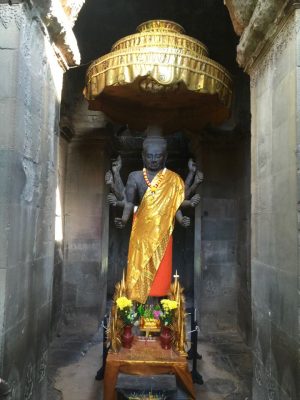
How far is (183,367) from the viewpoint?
4.42 metres

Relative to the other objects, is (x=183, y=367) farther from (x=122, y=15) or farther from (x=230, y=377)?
(x=122, y=15)

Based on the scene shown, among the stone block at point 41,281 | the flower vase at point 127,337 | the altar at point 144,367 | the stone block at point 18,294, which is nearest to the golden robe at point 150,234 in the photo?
the flower vase at point 127,337

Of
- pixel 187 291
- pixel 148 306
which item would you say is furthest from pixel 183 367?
pixel 187 291

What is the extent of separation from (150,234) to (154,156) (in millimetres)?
1224

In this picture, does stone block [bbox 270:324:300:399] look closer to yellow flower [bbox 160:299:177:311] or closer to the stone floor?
yellow flower [bbox 160:299:177:311]

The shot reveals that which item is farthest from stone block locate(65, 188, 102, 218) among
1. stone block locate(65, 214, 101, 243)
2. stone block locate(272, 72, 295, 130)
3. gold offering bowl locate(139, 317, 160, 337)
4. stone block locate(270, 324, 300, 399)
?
stone block locate(270, 324, 300, 399)

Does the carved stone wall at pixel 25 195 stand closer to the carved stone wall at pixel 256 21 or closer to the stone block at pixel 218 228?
the carved stone wall at pixel 256 21

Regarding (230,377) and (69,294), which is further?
(69,294)

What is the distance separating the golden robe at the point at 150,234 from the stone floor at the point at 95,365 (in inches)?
55.3

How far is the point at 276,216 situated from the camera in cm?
337

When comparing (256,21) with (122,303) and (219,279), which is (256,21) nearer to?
(122,303)

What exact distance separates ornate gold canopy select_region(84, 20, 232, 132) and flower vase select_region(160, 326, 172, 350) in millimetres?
3256

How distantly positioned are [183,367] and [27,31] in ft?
13.1

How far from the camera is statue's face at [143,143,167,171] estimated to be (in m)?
5.71
